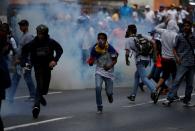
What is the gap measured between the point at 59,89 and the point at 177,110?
4.69m

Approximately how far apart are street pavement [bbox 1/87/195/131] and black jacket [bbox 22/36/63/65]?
3.33 ft

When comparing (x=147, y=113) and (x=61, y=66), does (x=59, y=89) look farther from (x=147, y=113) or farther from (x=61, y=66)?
(x=147, y=113)

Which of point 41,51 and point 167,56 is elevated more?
point 41,51

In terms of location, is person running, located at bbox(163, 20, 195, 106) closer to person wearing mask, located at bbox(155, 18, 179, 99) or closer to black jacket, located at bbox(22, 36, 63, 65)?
person wearing mask, located at bbox(155, 18, 179, 99)

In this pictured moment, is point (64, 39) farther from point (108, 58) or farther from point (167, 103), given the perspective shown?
point (108, 58)

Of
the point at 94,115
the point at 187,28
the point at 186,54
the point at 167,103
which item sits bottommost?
the point at 167,103

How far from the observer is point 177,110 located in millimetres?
13711

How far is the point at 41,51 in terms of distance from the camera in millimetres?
12430

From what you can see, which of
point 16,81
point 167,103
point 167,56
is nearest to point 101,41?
point 167,103

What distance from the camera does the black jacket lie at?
12.4 metres

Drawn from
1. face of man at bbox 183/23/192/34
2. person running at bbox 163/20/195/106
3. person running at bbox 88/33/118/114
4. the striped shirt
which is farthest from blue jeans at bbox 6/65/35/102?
face of man at bbox 183/23/192/34

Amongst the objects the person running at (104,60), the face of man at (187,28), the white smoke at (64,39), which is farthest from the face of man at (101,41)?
the white smoke at (64,39)

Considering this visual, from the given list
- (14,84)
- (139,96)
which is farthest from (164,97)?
(14,84)

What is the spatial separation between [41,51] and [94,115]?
1.55m
